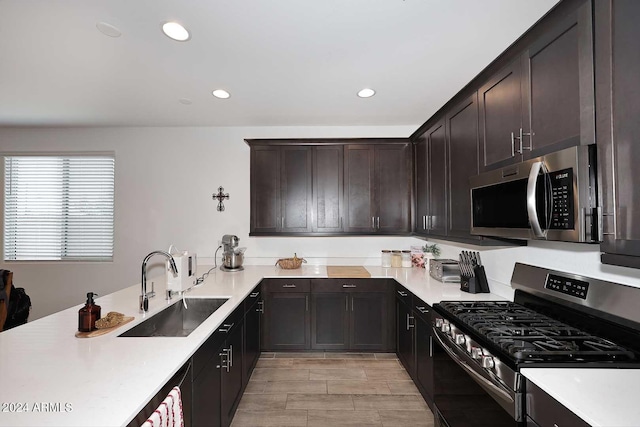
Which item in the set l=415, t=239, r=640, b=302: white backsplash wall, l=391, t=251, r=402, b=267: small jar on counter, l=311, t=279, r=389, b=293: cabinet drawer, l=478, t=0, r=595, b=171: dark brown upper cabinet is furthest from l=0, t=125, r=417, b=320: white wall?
l=478, t=0, r=595, b=171: dark brown upper cabinet

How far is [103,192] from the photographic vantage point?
13.1 feet

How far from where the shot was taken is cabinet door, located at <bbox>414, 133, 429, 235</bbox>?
3.19m

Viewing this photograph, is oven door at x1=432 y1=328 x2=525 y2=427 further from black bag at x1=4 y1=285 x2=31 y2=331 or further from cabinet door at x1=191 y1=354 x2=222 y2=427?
black bag at x1=4 y1=285 x2=31 y2=331

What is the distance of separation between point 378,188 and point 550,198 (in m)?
2.29

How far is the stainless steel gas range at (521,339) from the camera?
1231 mm

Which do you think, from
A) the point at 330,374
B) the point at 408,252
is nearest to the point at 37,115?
the point at 330,374

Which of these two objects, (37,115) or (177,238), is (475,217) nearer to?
(177,238)

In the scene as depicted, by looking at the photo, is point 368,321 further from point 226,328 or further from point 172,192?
point 172,192

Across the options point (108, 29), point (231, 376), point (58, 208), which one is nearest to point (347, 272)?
point (231, 376)

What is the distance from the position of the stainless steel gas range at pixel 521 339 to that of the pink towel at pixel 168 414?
1.32 m

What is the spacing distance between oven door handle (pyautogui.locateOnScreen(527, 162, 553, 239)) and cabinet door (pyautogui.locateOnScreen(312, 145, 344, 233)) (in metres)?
2.34

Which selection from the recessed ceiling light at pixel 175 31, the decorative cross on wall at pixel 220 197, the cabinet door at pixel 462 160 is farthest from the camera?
the decorative cross on wall at pixel 220 197

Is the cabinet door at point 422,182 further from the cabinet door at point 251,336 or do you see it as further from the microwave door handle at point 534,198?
the cabinet door at point 251,336

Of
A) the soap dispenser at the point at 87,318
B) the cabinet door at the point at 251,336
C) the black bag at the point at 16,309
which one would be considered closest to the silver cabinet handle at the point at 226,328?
the cabinet door at the point at 251,336
